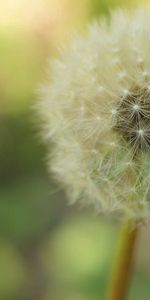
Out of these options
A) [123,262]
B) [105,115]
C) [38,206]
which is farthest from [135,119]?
[38,206]

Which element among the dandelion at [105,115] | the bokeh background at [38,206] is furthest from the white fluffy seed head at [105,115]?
the bokeh background at [38,206]

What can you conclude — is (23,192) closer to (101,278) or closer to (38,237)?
(38,237)

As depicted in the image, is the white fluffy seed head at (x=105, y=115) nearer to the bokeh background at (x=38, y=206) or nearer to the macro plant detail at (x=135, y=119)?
the macro plant detail at (x=135, y=119)

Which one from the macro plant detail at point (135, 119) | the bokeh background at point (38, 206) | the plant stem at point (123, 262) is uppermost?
the bokeh background at point (38, 206)

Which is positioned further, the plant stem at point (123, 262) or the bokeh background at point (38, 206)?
the bokeh background at point (38, 206)

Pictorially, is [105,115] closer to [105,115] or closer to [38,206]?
[105,115]

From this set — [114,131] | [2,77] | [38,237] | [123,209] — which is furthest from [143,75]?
[2,77]

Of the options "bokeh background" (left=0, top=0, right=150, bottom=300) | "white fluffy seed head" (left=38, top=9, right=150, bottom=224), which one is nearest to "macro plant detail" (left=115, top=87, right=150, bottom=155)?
"white fluffy seed head" (left=38, top=9, right=150, bottom=224)
